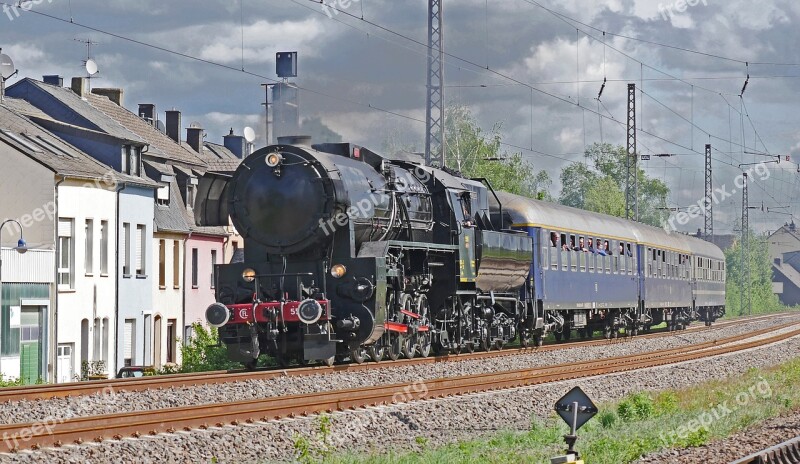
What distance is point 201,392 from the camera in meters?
17.8

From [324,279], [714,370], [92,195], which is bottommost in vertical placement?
[714,370]

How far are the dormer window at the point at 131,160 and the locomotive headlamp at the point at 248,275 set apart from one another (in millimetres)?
21310

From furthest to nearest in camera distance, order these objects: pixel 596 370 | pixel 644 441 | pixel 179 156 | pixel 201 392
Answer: pixel 179 156
pixel 596 370
pixel 201 392
pixel 644 441

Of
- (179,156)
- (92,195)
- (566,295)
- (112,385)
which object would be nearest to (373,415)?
(112,385)

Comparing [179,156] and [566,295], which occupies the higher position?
[179,156]

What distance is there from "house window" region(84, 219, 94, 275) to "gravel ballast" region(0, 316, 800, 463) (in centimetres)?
2050

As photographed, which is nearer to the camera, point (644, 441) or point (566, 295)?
point (644, 441)

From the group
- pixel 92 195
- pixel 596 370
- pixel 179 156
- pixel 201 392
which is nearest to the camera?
pixel 201 392

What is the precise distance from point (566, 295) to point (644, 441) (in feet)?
65.8

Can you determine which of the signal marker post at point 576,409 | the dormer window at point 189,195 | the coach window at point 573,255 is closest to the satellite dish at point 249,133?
the dormer window at point 189,195

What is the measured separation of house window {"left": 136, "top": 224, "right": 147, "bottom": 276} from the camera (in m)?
42.9

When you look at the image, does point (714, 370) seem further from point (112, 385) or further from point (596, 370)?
point (112, 385)

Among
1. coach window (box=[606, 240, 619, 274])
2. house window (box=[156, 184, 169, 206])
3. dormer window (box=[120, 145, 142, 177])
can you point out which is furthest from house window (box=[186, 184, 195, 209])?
coach window (box=[606, 240, 619, 274])

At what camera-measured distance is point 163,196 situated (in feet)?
155
